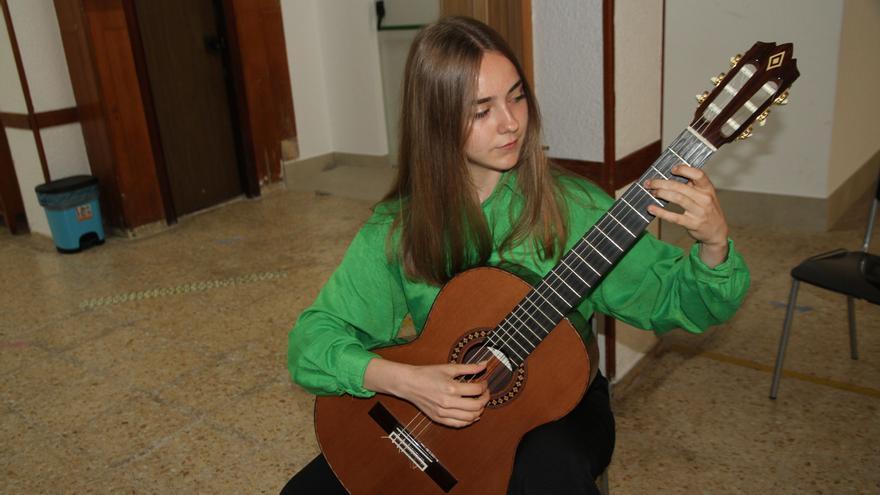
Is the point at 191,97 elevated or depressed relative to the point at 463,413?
elevated

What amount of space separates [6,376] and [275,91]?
9.74 ft

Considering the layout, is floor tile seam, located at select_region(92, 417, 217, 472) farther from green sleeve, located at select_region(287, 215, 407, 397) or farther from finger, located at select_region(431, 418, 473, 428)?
finger, located at select_region(431, 418, 473, 428)

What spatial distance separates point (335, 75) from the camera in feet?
18.2

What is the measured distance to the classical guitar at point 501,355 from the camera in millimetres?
1048

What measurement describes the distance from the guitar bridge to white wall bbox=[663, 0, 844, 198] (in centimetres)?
268

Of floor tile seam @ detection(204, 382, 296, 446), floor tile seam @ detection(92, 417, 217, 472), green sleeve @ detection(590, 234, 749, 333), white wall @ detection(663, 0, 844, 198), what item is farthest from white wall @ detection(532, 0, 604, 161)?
white wall @ detection(663, 0, 844, 198)

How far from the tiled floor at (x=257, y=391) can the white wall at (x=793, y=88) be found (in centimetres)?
32

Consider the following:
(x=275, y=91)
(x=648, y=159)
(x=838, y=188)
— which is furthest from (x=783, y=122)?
(x=275, y=91)

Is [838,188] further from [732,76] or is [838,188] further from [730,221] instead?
[732,76]

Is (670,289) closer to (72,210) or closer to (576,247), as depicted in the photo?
(576,247)

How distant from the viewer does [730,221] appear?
3.82m

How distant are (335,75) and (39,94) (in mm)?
2101

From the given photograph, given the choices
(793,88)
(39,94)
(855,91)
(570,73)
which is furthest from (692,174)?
(39,94)

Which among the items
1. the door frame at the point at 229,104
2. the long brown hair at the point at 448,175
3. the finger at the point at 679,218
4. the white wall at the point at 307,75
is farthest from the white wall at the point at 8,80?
the finger at the point at 679,218
